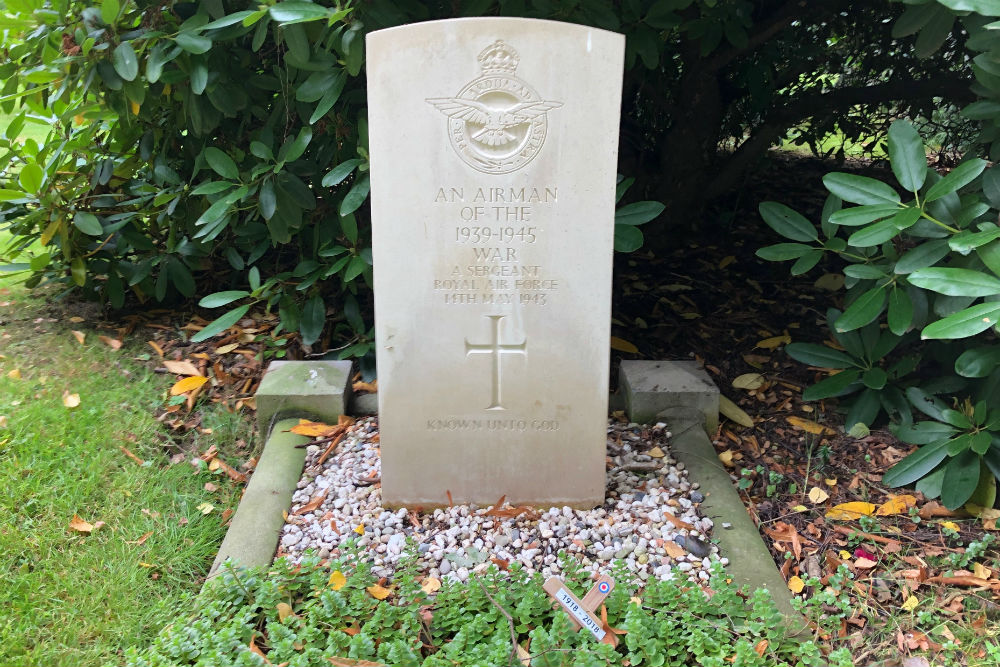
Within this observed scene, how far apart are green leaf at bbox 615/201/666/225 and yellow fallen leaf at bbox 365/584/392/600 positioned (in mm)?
1641

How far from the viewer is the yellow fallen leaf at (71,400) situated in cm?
341

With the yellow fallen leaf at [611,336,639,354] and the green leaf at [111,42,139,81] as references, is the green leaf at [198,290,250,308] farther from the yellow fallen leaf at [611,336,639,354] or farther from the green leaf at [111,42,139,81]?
the yellow fallen leaf at [611,336,639,354]

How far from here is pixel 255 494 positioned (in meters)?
2.89

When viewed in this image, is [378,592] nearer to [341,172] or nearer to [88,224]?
[341,172]

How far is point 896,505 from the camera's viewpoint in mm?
2826

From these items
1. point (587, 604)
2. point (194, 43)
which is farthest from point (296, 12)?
point (587, 604)

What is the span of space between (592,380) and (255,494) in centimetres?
129

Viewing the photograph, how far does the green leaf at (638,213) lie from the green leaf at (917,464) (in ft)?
4.25

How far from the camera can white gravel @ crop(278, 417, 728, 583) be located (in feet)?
8.44

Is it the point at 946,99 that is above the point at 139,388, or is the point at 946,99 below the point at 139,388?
above

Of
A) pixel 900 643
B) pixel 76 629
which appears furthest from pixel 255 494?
pixel 900 643

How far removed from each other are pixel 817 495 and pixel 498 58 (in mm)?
1915

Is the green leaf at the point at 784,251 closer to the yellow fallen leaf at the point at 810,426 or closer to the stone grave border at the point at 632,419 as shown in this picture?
the stone grave border at the point at 632,419

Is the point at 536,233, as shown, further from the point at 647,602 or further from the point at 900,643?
the point at 900,643
